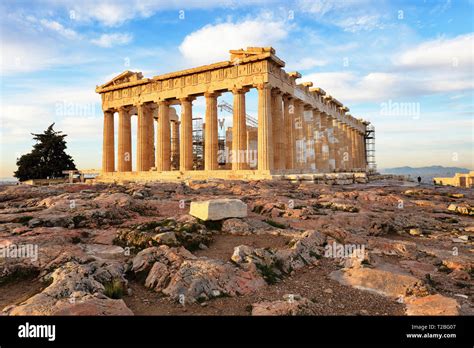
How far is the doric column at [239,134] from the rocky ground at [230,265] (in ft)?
55.0

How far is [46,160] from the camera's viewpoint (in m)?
42.4

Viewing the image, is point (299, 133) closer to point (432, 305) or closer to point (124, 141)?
point (124, 141)

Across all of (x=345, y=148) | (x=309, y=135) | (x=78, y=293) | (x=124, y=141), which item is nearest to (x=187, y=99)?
(x=124, y=141)

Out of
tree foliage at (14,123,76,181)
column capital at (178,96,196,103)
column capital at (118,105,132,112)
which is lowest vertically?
tree foliage at (14,123,76,181)

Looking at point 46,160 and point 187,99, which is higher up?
point 187,99

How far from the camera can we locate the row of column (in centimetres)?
2662

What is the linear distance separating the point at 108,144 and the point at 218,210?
33110 mm

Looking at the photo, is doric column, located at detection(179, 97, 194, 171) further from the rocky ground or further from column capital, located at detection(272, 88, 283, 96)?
the rocky ground

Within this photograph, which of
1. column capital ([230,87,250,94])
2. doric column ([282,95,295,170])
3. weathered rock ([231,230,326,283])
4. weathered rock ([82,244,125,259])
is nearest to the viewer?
weathered rock ([231,230,326,283])

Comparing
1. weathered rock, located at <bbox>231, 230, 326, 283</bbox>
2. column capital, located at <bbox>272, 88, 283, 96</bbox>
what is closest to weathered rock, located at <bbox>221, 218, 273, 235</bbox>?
weathered rock, located at <bbox>231, 230, 326, 283</bbox>

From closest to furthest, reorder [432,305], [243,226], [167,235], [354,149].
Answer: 1. [432,305]
2. [167,235]
3. [243,226]
4. [354,149]

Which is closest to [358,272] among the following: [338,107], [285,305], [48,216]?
[285,305]

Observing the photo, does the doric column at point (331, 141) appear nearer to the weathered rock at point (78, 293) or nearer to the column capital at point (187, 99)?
the column capital at point (187, 99)

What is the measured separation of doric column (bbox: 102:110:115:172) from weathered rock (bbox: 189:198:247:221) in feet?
104
